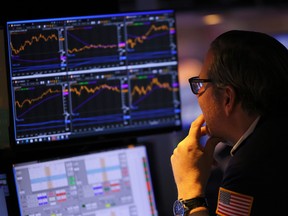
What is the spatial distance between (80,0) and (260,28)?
6.70ft

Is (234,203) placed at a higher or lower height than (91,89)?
lower

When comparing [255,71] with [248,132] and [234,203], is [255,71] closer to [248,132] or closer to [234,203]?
[248,132]

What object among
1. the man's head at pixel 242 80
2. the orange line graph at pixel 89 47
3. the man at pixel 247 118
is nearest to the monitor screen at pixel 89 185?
the orange line graph at pixel 89 47

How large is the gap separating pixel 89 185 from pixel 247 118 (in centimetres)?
93

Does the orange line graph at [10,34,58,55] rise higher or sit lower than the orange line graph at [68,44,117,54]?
higher

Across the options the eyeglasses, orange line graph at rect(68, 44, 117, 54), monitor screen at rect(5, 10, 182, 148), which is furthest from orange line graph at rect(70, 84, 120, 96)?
the eyeglasses

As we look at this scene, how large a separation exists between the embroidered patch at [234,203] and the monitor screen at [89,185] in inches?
33.8

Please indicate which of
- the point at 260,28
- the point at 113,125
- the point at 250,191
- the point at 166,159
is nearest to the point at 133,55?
the point at 113,125

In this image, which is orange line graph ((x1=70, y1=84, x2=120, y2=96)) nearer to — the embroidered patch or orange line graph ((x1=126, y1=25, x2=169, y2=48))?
orange line graph ((x1=126, y1=25, x2=169, y2=48))

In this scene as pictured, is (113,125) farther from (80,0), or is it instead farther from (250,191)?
(250,191)

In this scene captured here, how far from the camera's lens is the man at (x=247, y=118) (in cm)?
174

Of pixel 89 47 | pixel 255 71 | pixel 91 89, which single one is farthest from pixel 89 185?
pixel 255 71

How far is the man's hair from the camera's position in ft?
5.98

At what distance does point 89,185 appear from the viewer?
2580 millimetres
